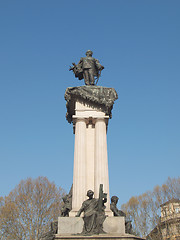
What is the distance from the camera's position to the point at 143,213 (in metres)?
33.7

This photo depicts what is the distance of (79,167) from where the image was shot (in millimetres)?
15055

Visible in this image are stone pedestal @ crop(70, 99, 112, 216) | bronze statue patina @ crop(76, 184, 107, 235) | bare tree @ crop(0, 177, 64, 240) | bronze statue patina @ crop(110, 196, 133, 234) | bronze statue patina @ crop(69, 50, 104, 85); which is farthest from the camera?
bare tree @ crop(0, 177, 64, 240)

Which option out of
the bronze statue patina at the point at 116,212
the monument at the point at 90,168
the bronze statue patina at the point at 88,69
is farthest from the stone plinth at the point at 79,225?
the bronze statue patina at the point at 88,69

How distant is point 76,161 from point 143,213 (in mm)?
21255

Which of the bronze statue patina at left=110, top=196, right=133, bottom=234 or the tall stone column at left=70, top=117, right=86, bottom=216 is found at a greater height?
the tall stone column at left=70, top=117, right=86, bottom=216

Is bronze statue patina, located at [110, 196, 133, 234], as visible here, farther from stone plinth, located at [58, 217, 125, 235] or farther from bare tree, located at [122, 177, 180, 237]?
bare tree, located at [122, 177, 180, 237]

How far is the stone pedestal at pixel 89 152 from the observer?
1459 centimetres

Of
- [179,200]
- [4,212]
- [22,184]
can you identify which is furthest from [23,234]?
[179,200]

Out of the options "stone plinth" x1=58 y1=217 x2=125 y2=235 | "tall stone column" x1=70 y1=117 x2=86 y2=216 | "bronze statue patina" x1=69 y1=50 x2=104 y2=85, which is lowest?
"stone plinth" x1=58 y1=217 x2=125 y2=235

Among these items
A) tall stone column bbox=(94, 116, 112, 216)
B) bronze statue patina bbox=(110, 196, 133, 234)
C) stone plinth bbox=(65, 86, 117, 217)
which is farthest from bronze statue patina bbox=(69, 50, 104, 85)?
bronze statue patina bbox=(110, 196, 133, 234)

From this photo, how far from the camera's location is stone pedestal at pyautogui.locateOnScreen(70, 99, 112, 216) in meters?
14.6

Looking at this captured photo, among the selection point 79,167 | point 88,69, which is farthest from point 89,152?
point 88,69

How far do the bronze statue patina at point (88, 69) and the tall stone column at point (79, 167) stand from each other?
3.28 metres

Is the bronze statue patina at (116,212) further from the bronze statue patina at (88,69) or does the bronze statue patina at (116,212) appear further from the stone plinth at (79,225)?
the bronze statue patina at (88,69)
